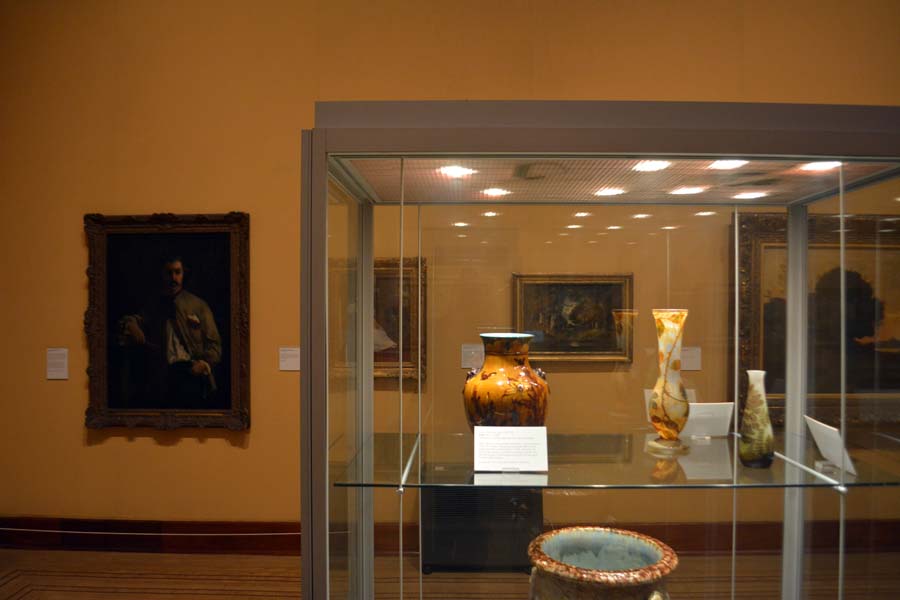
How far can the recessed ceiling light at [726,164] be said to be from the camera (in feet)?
3.39

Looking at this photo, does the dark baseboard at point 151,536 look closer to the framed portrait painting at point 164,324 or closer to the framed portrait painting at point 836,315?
the framed portrait painting at point 164,324

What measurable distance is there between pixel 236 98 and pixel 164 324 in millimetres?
1053

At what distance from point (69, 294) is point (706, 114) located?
112 inches

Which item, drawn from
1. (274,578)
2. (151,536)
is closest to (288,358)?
(274,578)

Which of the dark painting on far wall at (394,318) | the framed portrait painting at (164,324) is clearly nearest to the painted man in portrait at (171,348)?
the framed portrait painting at (164,324)

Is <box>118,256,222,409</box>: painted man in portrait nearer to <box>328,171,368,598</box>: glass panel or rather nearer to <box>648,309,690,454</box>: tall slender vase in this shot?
<box>328,171,368,598</box>: glass panel

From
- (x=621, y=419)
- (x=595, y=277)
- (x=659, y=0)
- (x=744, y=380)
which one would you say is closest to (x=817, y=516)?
(x=744, y=380)

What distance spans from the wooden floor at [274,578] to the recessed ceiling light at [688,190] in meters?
0.71

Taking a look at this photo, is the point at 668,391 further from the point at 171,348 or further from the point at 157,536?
the point at 157,536

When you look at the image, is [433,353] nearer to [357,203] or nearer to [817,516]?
[357,203]

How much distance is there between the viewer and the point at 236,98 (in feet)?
9.32

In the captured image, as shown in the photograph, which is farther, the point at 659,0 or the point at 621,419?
the point at 659,0

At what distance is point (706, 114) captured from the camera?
3.26 ft

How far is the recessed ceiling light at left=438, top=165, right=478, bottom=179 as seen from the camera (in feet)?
3.52
